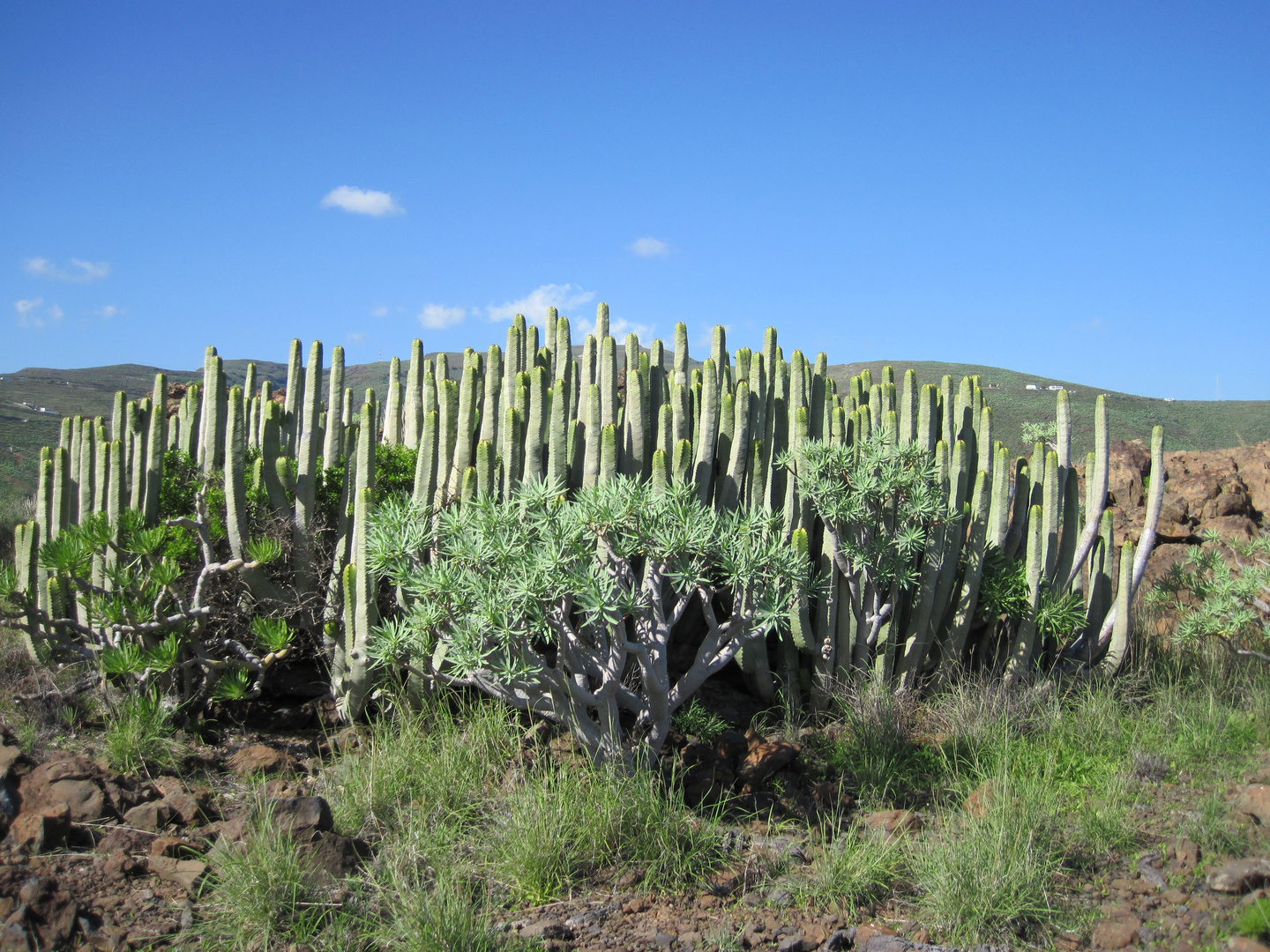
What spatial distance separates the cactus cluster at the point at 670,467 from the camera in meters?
5.50

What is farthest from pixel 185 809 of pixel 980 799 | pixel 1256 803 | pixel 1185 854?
pixel 1256 803

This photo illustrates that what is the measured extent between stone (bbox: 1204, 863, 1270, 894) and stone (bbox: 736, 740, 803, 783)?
6.86 feet

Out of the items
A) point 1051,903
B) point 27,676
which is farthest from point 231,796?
point 1051,903

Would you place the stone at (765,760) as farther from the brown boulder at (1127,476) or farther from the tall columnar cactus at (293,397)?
the brown boulder at (1127,476)

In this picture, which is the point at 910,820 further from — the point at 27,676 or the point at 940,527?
the point at 27,676

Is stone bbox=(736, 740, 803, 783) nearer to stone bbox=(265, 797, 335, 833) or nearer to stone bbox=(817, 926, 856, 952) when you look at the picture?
stone bbox=(817, 926, 856, 952)

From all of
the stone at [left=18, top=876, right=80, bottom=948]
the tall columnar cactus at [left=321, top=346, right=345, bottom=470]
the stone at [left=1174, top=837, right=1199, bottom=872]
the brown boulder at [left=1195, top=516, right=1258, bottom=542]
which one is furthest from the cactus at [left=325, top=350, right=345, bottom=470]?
the brown boulder at [left=1195, top=516, right=1258, bottom=542]

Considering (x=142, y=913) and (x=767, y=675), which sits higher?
(x=767, y=675)

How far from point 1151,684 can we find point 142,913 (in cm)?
639

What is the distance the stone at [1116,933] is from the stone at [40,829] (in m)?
4.54

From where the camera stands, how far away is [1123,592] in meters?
6.27

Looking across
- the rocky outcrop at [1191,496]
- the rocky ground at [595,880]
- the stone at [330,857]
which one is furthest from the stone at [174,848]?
the rocky outcrop at [1191,496]

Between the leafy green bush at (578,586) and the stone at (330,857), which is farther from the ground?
the leafy green bush at (578,586)

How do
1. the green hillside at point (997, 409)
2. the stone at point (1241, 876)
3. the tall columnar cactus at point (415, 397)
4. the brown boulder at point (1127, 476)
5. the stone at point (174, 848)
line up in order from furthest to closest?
1. the green hillside at point (997, 409)
2. the brown boulder at point (1127, 476)
3. the tall columnar cactus at point (415, 397)
4. the stone at point (174, 848)
5. the stone at point (1241, 876)
